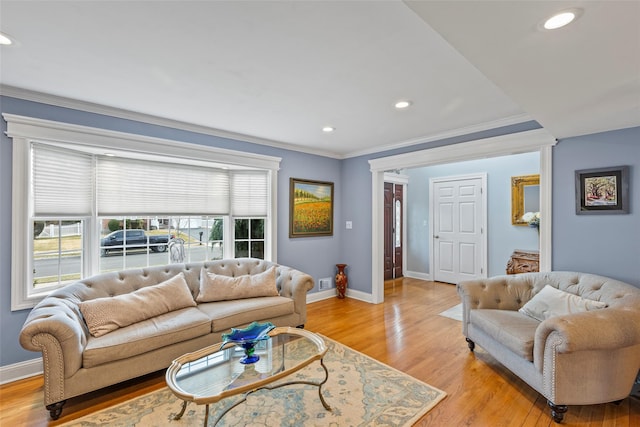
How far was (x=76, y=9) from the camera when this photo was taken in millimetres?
1496

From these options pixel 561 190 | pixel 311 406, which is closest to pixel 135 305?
pixel 311 406

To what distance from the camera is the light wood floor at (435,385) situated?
1953 mm

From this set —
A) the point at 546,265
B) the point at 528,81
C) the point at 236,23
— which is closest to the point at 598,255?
the point at 546,265

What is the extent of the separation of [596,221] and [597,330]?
1390 mm

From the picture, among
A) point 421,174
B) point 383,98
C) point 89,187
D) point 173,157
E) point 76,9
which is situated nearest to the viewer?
point 76,9

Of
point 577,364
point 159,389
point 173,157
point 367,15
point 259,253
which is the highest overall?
point 367,15

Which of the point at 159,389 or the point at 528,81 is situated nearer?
the point at 528,81

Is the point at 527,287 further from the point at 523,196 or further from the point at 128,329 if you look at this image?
the point at 128,329

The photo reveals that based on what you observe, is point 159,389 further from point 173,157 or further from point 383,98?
point 383,98

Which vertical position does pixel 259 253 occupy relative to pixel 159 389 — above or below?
above

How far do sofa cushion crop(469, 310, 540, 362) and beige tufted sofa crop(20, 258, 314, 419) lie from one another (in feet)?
5.68

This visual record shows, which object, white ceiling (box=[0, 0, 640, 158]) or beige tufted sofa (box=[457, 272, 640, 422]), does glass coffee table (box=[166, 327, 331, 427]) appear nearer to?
beige tufted sofa (box=[457, 272, 640, 422])

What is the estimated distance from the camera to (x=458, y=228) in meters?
5.72

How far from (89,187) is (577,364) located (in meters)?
4.35
